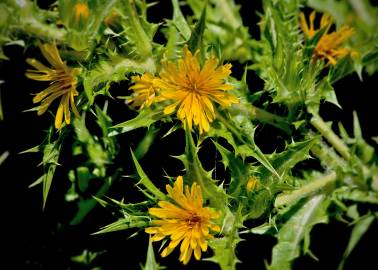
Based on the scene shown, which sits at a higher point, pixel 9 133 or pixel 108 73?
pixel 108 73

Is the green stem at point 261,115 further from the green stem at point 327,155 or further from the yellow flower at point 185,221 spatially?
the yellow flower at point 185,221

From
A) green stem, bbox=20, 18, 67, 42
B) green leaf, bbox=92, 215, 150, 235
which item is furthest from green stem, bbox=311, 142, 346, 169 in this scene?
green stem, bbox=20, 18, 67, 42

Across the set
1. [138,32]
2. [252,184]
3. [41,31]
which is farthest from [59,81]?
[252,184]

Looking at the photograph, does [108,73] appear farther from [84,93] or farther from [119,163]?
[119,163]

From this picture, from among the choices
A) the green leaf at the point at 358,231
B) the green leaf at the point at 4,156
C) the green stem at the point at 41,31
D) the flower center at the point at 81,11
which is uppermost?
the flower center at the point at 81,11

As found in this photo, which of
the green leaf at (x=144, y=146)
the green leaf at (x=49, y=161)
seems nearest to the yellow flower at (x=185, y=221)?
the green leaf at (x=49, y=161)

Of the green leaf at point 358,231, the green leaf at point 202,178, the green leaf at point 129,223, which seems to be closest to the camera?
the green leaf at point 202,178

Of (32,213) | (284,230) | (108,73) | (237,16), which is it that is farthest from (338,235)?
(32,213)
